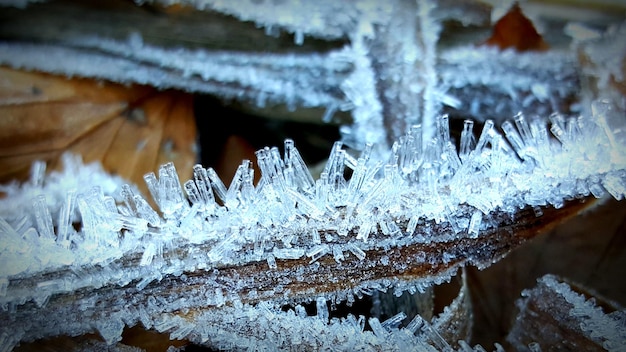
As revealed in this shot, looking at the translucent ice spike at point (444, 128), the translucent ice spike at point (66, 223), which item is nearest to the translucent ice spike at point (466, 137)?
the translucent ice spike at point (444, 128)

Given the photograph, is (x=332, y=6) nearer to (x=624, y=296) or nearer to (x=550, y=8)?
(x=550, y=8)

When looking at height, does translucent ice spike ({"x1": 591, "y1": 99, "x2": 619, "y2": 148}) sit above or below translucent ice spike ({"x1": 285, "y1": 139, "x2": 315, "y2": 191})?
above

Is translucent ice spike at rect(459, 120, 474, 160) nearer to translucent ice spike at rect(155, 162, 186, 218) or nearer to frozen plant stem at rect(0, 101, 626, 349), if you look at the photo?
frozen plant stem at rect(0, 101, 626, 349)

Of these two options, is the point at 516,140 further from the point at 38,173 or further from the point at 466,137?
the point at 38,173

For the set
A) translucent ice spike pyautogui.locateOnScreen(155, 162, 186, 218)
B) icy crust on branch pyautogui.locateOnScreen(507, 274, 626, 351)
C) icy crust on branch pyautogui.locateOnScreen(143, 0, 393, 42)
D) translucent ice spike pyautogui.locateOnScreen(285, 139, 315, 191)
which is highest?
icy crust on branch pyautogui.locateOnScreen(143, 0, 393, 42)

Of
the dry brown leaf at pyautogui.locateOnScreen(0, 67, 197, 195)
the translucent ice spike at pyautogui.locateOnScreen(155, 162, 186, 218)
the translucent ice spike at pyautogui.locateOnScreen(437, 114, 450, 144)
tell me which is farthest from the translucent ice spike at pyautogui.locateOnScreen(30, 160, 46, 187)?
the translucent ice spike at pyautogui.locateOnScreen(437, 114, 450, 144)

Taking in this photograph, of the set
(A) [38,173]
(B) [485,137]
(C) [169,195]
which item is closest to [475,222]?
(B) [485,137]

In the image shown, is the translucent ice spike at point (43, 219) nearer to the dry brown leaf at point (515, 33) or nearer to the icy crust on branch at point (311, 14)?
the icy crust on branch at point (311, 14)
